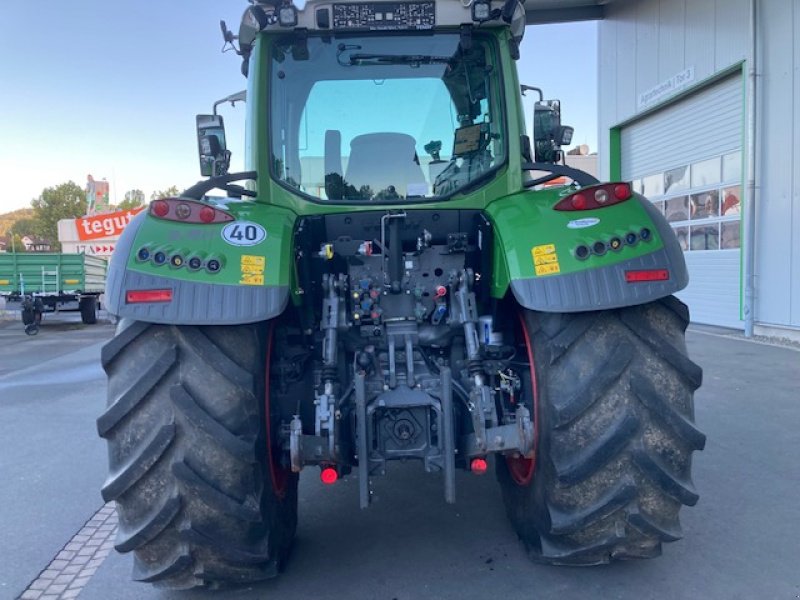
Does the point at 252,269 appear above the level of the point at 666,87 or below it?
below

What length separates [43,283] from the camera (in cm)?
1742

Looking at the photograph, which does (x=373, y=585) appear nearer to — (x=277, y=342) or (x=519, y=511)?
(x=519, y=511)

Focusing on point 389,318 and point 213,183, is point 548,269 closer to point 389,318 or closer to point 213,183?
point 389,318

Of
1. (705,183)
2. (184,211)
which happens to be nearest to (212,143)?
(184,211)

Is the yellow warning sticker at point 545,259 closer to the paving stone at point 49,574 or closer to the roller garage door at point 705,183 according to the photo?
the paving stone at point 49,574

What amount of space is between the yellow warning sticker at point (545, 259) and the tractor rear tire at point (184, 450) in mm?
1242

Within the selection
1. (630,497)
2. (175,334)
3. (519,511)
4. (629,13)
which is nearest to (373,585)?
(519,511)

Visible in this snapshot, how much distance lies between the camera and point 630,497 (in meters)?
2.69

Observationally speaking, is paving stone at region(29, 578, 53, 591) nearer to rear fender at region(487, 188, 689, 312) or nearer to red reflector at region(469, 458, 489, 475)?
red reflector at region(469, 458, 489, 475)

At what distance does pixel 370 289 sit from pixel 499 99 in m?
1.26

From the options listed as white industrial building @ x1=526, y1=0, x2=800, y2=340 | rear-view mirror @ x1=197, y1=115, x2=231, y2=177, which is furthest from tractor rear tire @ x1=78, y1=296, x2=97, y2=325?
rear-view mirror @ x1=197, y1=115, x2=231, y2=177

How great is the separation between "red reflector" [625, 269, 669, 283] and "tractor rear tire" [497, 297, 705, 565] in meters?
0.16

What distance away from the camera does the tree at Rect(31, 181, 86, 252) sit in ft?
175

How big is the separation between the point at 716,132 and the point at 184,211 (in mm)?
11232
